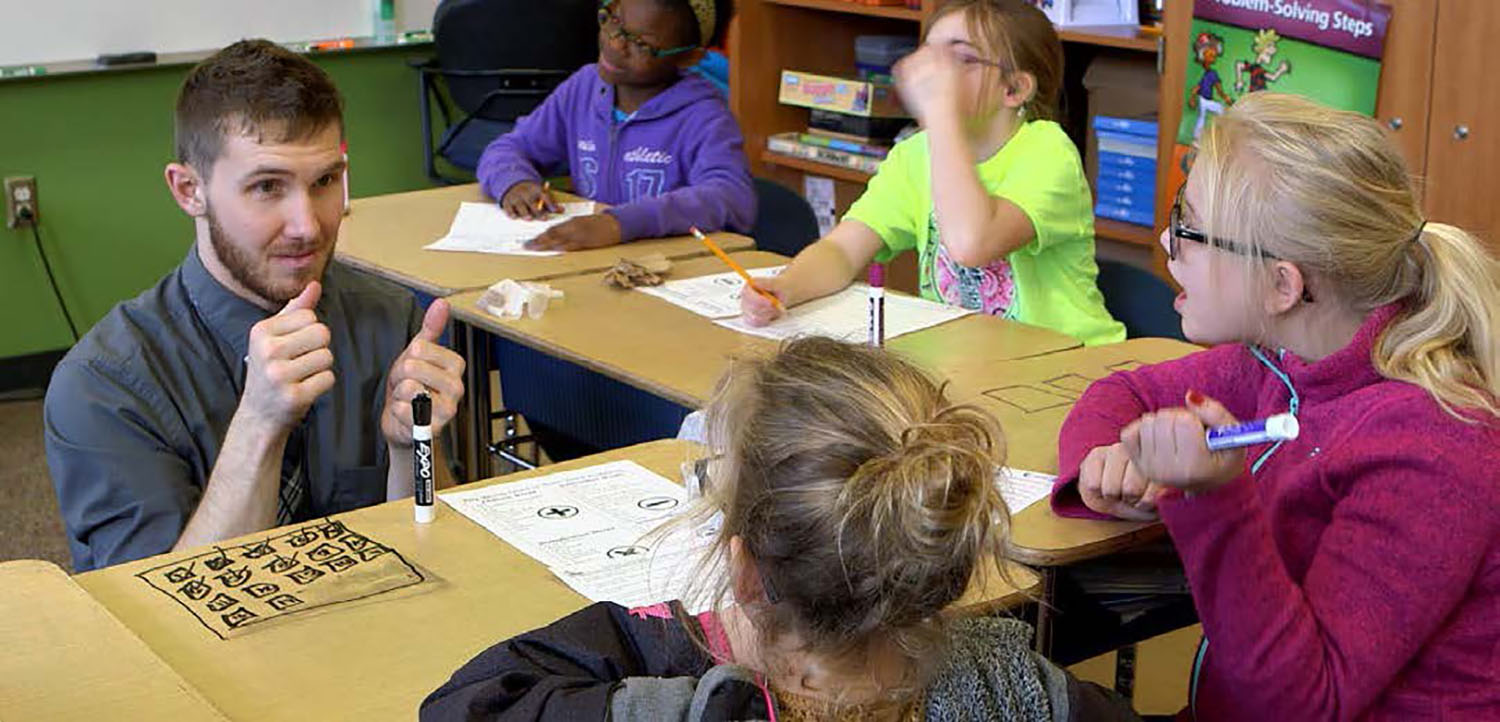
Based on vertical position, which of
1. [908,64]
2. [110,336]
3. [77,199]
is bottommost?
[77,199]

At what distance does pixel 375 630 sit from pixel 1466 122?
252 cm

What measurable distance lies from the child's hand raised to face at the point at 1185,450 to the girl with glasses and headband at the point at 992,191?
1.18 m

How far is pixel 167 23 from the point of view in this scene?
4672 mm

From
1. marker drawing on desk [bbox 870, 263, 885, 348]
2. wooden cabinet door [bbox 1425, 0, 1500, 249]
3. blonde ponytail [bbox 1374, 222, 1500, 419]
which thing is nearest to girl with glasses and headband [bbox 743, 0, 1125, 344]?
marker drawing on desk [bbox 870, 263, 885, 348]

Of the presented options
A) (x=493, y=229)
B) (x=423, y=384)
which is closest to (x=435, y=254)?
(x=493, y=229)

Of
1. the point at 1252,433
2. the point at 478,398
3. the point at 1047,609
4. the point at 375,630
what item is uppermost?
the point at 1252,433

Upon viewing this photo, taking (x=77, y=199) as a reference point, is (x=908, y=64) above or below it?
above

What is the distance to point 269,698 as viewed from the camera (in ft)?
4.71

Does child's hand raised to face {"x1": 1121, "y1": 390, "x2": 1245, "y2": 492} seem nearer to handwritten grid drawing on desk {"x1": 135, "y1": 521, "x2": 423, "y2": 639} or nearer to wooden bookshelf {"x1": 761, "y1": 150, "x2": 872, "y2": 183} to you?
handwritten grid drawing on desk {"x1": 135, "y1": 521, "x2": 423, "y2": 639}

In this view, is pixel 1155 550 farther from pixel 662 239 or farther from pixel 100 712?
pixel 662 239

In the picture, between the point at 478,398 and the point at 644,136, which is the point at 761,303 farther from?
the point at 644,136

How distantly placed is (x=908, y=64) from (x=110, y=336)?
4.38 feet

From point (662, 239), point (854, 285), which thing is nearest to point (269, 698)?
point (854, 285)

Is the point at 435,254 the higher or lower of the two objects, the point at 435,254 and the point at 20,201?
the higher
